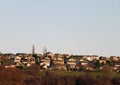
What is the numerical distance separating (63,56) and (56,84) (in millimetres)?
69021

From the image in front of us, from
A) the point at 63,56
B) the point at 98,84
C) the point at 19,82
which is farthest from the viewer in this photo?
the point at 63,56

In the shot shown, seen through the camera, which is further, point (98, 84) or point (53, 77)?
point (53, 77)

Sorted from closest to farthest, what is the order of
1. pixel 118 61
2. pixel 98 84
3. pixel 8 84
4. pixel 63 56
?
pixel 8 84 → pixel 98 84 → pixel 118 61 → pixel 63 56

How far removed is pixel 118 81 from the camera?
52.5 meters

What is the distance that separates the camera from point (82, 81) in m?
52.8

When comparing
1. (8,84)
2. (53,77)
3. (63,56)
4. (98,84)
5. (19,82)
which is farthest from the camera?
(63,56)

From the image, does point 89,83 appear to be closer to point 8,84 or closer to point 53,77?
point 53,77

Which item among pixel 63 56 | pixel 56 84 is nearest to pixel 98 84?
pixel 56 84

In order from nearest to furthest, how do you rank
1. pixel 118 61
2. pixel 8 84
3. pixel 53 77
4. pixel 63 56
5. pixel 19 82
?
pixel 8 84 < pixel 19 82 < pixel 53 77 < pixel 118 61 < pixel 63 56

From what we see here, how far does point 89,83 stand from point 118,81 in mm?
3680

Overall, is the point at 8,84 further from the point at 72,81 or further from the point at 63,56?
the point at 63,56

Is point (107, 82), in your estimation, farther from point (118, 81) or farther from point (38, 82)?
point (38, 82)

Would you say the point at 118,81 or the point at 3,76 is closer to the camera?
the point at 3,76

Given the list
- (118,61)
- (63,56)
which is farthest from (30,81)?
(63,56)
